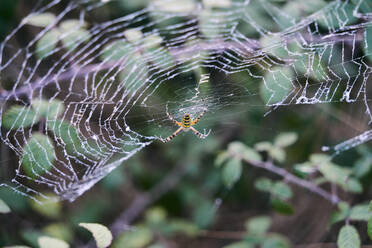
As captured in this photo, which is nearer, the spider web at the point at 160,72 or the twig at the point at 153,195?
the spider web at the point at 160,72

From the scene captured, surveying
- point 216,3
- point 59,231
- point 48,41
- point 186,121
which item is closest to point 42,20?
point 48,41

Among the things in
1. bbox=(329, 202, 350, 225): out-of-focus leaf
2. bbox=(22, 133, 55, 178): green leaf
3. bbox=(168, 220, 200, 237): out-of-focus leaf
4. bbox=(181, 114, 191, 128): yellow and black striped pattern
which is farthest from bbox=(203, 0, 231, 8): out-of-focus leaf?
bbox=(168, 220, 200, 237): out-of-focus leaf

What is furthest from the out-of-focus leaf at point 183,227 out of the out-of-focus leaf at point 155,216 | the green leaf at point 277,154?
the green leaf at point 277,154

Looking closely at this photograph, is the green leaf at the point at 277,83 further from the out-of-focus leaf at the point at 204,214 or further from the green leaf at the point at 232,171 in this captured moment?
the out-of-focus leaf at the point at 204,214

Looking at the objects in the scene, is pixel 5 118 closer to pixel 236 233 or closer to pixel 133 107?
pixel 133 107

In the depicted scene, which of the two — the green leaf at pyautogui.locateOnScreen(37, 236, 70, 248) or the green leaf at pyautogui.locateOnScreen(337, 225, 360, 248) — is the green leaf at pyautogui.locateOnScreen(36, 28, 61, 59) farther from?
the green leaf at pyautogui.locateOnScreen(337, 225, 360, 248)
